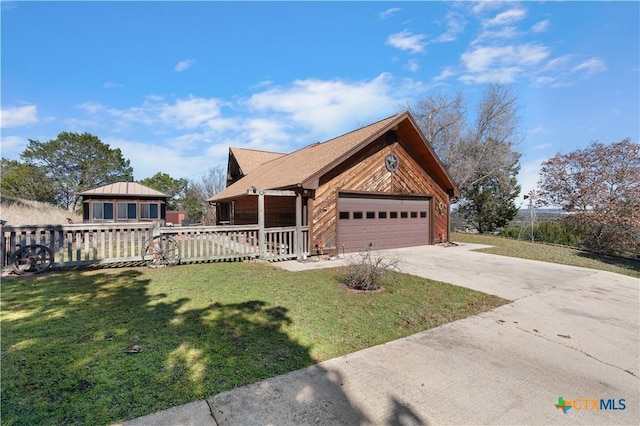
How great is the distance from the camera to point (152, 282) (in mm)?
6234

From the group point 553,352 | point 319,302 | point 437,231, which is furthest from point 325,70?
point 553,352

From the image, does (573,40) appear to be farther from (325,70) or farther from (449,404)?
(449,404)

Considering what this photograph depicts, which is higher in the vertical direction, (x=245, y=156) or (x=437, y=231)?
(x=245, y=156)

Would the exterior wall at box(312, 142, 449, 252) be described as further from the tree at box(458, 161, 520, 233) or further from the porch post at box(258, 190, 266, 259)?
the tree at box(458, 161, 520, 233)

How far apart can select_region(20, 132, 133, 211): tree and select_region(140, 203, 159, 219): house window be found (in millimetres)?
20975

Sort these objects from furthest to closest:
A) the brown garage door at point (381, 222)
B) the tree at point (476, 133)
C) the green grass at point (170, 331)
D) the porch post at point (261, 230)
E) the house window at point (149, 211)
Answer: the tree at point (476, 133), the house window at point (149, 211), the brown garage door at point (381, 222), the porch post at point (261, 230), the green grass at point (170, 331)

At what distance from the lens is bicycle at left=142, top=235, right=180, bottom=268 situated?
26.1 feet

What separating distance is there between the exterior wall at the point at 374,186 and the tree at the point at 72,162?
38.2 meters

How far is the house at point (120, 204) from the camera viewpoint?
2039 centimetres

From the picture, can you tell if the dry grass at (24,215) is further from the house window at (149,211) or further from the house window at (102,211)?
the house window at (149,211)

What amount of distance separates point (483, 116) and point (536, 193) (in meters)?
8.39

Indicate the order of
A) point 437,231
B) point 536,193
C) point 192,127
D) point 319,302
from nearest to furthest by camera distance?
point 319,302 < point 437,231 < point 536,193 < point 192,127

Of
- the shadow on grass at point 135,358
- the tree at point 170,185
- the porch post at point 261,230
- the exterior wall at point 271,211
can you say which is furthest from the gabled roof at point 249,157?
the tree at point 170,185

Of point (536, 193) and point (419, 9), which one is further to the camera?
point (536, 193)
